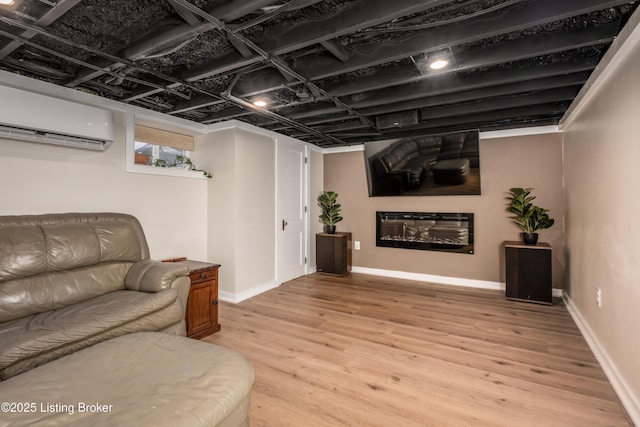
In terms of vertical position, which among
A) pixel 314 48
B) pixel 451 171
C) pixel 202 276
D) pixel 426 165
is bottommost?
pixel 202 276

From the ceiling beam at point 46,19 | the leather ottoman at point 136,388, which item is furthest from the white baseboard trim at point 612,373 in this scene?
the ceiling beam at point 46,19

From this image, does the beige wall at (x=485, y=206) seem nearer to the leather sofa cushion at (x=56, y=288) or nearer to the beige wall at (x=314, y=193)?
the beige wall at (x=314, y=193)

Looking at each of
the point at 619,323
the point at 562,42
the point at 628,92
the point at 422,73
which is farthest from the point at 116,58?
the point at 619,323

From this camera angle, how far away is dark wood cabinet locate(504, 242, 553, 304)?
11.4ft

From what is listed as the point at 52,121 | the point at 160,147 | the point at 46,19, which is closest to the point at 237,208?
the point at 160,147

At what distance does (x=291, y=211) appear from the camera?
4738 millimetres

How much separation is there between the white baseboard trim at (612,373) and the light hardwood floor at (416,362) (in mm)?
39

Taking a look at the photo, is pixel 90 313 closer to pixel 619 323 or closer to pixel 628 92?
pixel 619 323

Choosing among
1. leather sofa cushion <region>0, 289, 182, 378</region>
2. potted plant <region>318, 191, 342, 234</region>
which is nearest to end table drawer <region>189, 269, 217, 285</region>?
leather sofa cushion <region>0, 289, 182, 378</region>

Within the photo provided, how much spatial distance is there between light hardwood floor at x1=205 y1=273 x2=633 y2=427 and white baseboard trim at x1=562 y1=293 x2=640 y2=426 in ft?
0.13

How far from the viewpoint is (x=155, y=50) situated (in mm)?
1970

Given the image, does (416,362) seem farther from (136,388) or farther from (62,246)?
(62,246)

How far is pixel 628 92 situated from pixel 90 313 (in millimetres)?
3729

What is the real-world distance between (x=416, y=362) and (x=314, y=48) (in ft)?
8.21
